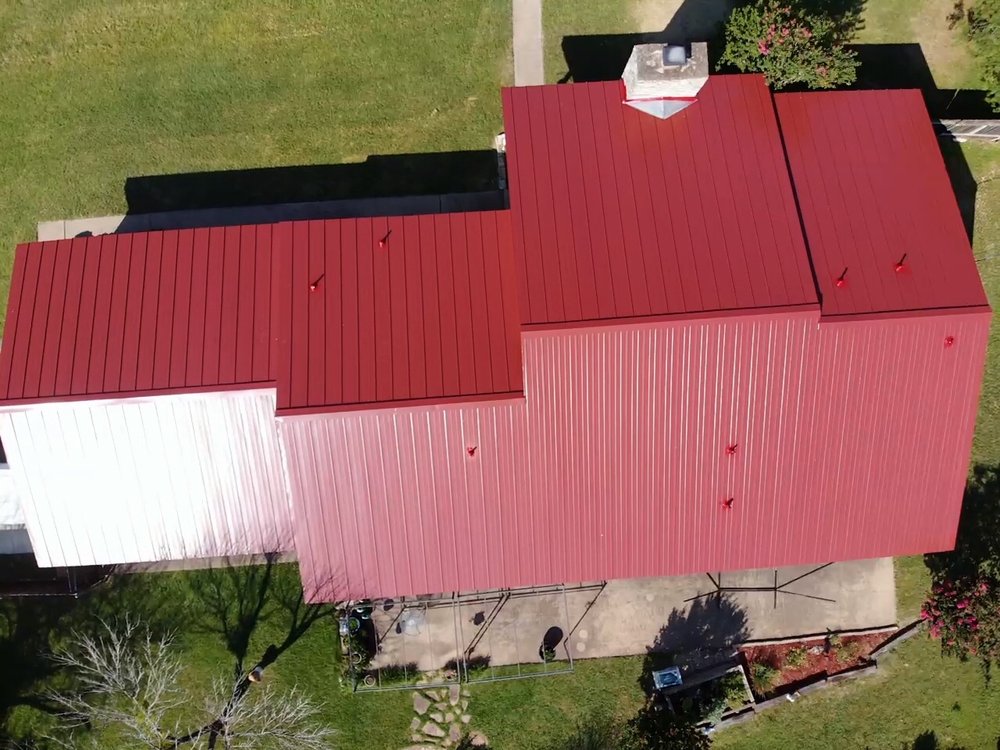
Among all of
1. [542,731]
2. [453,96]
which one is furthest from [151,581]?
[453,96]

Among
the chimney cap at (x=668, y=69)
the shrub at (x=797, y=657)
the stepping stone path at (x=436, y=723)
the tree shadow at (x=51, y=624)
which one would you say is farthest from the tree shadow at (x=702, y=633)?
the tree shadow at (x=51, y=624)

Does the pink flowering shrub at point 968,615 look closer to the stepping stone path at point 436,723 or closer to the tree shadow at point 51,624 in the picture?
the stepping stone path at point 436,723

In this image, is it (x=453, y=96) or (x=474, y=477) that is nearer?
(x=474, y=477)

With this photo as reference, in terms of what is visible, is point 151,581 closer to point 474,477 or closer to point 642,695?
point 474,477

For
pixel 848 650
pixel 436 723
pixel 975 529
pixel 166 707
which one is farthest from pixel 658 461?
pixel 166 707

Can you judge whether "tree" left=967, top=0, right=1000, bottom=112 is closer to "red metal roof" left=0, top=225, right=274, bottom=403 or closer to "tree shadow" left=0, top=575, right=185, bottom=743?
"red metal roof" left=0, top=225, right=274, bottom=403

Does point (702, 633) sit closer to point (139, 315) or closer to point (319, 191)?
point (319, 191)

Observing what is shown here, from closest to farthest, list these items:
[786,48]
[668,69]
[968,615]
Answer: [668,69], [786,48], [968,615]
